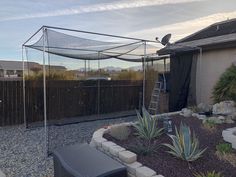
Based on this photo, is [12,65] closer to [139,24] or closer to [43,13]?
[43,13]

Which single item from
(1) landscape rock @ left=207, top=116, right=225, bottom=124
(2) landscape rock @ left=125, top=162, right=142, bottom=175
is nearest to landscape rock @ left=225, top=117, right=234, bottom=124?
(1) landscape rock @ left=207, top=116, right=225, bottom=124

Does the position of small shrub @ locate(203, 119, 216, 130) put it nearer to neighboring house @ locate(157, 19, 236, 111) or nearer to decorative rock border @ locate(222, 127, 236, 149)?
decorative rock border @ locate(222, 127, 236, 149)

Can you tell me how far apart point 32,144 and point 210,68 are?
5.93 metres

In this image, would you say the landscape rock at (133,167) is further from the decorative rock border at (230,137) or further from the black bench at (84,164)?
the decorative rock border at (230,137)

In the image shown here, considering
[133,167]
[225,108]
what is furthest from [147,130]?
[225,108]

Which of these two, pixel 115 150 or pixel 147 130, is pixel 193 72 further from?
pixel 115 150

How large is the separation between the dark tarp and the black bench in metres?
5.23

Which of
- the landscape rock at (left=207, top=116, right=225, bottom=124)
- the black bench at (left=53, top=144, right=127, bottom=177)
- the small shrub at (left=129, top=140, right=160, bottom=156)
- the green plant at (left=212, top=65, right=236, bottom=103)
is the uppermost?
the green plant at (left=212, top=65, right=236, bottom=103)

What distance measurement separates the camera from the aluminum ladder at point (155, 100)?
763cm

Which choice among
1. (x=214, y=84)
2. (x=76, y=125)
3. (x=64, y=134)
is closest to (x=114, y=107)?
(x=76, y=125)

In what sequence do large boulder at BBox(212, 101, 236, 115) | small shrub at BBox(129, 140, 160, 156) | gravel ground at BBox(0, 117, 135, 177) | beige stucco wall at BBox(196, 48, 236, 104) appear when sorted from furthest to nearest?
beige stucco wall at BBox(196, 48, 236, 104)
large boulder at BBox(212, 101, 236, 115)
gravel ground at BBox(0, 117, 135, 177)
small shrub at BBox(129, 140, 160, 156)

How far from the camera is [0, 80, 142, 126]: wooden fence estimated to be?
6480 millimetres

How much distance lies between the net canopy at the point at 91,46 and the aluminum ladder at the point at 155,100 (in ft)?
4.18

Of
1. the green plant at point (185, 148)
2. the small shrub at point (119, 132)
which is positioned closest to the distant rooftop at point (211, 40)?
the small shrub at point (119, 132)
